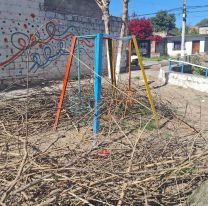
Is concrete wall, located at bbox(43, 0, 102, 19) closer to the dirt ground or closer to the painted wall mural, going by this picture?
the painted wall mural

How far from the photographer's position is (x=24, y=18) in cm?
880

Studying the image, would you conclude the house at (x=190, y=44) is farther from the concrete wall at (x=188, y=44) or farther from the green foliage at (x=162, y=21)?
the green foliage at (x=162, y=21)

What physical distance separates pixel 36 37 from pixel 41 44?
0.53m

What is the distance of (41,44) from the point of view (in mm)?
9531

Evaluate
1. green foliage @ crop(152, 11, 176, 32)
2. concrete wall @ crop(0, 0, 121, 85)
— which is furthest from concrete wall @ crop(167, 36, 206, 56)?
concrete wall @ crop(0, 0, 121, 85)

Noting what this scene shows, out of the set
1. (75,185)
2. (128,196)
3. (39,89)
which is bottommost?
(128,196)

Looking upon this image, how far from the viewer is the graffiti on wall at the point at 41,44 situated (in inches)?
334

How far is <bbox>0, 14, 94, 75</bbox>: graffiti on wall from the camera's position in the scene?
8.48m

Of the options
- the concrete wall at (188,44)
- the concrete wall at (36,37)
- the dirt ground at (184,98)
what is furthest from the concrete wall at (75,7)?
the concrete wall at (188,44)

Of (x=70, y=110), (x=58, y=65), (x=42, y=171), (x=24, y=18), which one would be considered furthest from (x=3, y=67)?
(x=42, y=171)

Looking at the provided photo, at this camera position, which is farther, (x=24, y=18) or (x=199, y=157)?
(x=24, y=18)

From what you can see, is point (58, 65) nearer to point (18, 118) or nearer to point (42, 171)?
point (18, 118)

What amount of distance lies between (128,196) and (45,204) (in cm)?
67

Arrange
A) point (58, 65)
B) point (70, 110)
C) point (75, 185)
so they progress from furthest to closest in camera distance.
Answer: point (58, 65), point (70, 110), point (75, 185)
